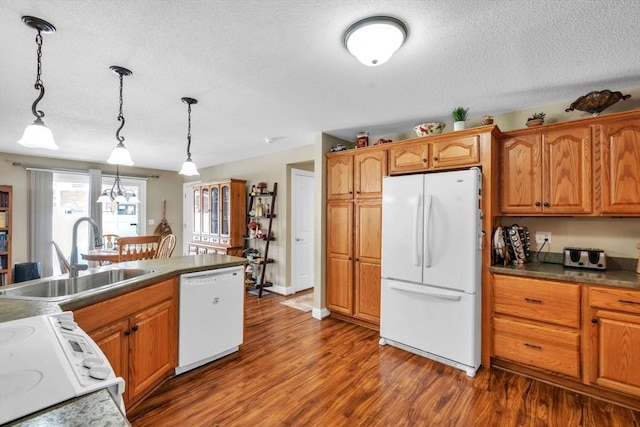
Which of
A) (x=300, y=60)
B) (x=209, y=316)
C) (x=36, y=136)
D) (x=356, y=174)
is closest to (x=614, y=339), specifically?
(x=356, y=174)

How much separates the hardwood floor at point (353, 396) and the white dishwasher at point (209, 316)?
0.09 m

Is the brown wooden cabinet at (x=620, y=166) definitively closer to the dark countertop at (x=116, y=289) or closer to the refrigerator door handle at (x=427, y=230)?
the refrigerator door handle at (x=427, y=230)

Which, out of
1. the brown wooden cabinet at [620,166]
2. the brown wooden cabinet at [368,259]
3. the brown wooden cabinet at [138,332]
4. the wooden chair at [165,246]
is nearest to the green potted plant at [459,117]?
the brown wooden cabinet at [620,166]

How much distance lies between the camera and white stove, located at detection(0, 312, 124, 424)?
0.70 meters

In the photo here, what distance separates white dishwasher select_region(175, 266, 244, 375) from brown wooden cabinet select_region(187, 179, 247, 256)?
2.54 m

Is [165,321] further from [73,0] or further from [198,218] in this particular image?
[198,218]

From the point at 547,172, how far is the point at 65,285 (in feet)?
12.6

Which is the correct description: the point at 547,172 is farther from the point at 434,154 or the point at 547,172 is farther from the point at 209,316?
the point at 209,316

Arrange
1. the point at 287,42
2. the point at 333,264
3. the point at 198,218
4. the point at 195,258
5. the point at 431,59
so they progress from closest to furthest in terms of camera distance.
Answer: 1. the point at 287,42
2. the point at 431,59
3. the point at 195,258
4. the point at 333,264
5. the point at 198,218

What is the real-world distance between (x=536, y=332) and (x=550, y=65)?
202 centimetres

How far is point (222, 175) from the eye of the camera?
6031 millimetres

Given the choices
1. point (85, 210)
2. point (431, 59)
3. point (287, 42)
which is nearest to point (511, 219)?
point (431, 59)

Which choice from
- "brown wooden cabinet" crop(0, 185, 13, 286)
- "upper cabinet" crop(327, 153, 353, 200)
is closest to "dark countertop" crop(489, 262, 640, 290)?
"upper cabinet" crop(327, 153, 353, 200)

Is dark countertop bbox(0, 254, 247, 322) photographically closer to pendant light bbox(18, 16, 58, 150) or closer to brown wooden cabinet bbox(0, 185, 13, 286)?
pendant light bbox(18, 16, 58, 150)
